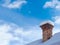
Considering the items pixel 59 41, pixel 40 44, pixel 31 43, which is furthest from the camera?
pixel 31 43

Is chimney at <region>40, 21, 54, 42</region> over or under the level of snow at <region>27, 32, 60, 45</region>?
over

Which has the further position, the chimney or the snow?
the chimney

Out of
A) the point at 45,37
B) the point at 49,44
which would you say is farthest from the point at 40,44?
the point at 49,44

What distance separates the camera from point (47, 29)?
1903 cm

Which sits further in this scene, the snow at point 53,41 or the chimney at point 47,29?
the chimney at point 47,29

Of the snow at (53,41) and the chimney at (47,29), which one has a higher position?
the chimney at (47,29)

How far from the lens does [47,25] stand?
752 inches

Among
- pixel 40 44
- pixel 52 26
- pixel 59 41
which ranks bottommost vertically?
pixel 59 41

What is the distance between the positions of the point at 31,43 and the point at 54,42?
179 inches

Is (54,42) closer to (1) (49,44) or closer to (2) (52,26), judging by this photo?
(1) (49,44)

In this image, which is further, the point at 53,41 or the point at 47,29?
the point at 47,29

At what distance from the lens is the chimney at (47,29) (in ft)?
61.7

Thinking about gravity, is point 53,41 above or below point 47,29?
below

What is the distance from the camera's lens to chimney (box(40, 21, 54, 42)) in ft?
61.7
